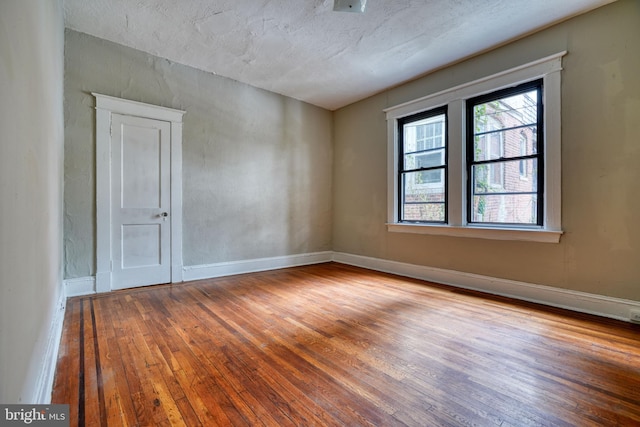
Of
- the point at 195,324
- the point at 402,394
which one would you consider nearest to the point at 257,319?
the point at 195,324

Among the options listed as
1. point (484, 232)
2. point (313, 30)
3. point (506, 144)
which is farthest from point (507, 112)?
point (313, 30)

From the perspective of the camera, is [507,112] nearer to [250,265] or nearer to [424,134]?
[424,134]

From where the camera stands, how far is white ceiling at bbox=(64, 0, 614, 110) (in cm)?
282

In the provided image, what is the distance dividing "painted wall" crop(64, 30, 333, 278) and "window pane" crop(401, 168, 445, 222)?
1619 millimetres

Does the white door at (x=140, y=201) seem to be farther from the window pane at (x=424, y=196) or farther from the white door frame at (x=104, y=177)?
the window pane at (x=424, y=196)

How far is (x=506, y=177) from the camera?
343 cm

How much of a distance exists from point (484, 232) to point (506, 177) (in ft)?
2.24

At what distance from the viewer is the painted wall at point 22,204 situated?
2.95ft

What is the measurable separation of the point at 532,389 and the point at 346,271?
3.20m

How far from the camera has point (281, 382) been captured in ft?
5.60

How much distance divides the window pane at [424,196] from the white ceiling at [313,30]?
145 centimetres

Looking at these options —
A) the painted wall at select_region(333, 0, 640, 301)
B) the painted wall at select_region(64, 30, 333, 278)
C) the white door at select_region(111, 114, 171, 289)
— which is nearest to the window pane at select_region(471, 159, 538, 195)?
the painted wall at select_region(333, 0, 640, 301)

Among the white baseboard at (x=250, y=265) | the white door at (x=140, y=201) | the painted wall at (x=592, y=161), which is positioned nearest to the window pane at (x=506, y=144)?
the painted wall at (x=592, y=161)

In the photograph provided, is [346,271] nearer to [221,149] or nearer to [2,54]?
[221,149]
